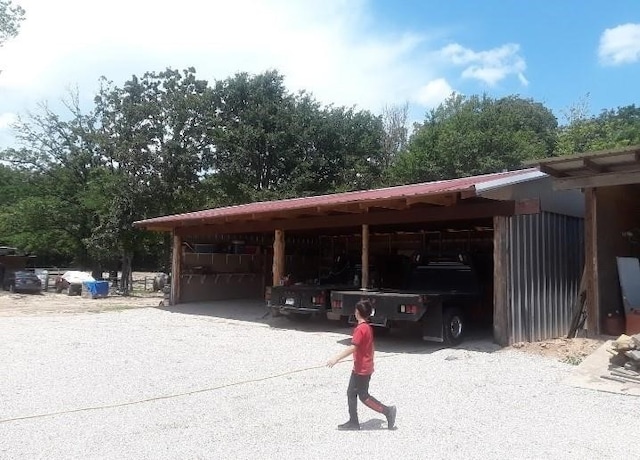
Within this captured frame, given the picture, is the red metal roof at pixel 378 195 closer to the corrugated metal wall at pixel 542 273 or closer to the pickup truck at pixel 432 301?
the corrugated metal wall at pixel 542 273

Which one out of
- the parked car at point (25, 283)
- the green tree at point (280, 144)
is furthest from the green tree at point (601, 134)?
the parked car at point (25, 283)

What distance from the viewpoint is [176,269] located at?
19797 millimetres

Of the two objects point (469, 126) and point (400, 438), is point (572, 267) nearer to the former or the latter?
point (400, 438)

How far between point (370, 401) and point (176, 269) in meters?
15.6

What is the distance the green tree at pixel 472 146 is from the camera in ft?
100

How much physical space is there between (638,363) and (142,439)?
6204mm

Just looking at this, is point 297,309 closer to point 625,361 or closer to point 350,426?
point 625,361

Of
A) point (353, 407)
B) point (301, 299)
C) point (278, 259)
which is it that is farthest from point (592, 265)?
point (278, 259)

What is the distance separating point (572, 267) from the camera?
12.2m

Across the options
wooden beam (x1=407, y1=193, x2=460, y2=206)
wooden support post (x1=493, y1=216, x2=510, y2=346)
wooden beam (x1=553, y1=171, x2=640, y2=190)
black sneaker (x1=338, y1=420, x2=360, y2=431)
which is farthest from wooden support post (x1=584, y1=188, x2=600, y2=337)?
black sneaker (x1=338, y1=420, x2=360, y2=431)

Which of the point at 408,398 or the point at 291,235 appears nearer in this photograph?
the point at 408,398

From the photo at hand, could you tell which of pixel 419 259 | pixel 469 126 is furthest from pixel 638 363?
pixel 469 126

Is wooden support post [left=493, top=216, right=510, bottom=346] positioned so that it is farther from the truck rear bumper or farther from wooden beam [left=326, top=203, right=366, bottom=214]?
the truck rear bumper

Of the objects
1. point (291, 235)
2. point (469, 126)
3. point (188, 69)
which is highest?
point (188, 69)
